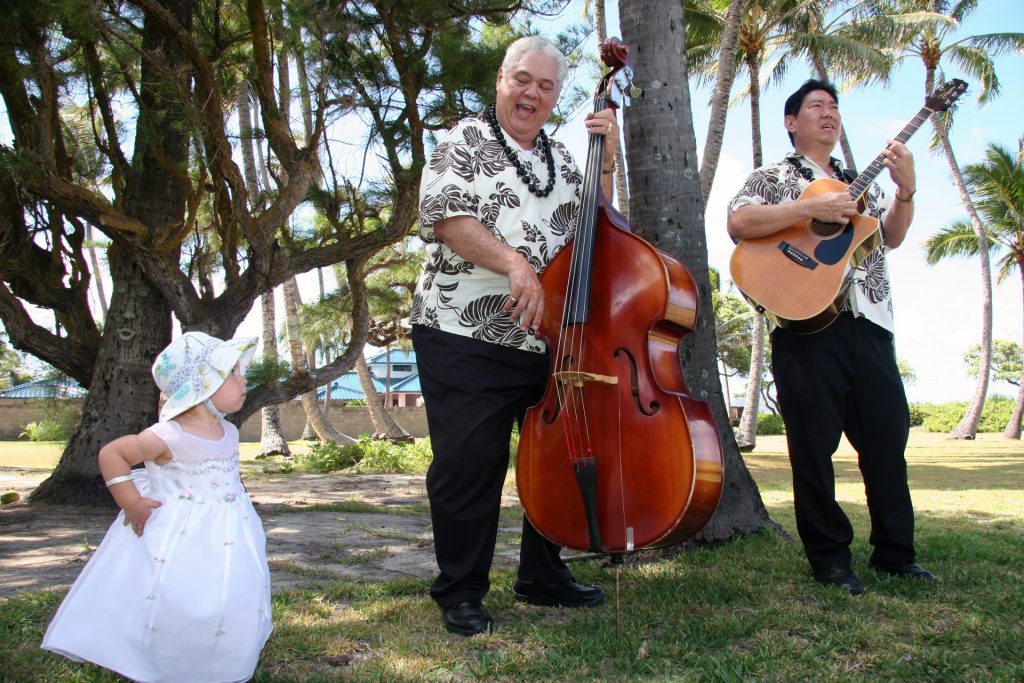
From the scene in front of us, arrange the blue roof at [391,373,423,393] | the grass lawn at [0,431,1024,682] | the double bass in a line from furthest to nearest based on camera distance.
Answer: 1. the blue roof at [391,373,423,393]
2. the double bass
3. the grass lawn at [0,431,1024,682]

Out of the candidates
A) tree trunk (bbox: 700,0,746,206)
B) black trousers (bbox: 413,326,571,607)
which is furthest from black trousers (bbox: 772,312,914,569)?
tree trunk (bbox: 700,0,746,206)

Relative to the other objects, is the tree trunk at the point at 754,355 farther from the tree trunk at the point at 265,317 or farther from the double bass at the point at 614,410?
the double bass at the point at 614,410

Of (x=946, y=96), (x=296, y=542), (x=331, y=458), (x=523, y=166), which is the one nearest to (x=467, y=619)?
(x=523, y=166)

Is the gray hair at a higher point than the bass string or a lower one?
higher

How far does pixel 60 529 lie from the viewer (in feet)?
16.0

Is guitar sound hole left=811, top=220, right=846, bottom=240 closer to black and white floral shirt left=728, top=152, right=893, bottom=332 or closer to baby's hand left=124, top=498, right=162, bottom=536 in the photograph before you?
black and white floral shirt left=728, top=152, right=893, bottom=332

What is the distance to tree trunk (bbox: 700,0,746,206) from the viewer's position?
11586mm

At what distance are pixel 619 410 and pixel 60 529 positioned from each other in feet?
12.9

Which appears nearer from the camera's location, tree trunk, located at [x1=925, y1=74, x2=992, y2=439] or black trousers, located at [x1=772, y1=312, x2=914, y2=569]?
black trousers, located at [x1=772, y1=312, x2=914, y2=569]

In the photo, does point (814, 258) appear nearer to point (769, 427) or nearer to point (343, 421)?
point (343, 421)

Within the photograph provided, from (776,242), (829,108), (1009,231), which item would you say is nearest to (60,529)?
(776,242)

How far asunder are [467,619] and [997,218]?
2560 centimetres

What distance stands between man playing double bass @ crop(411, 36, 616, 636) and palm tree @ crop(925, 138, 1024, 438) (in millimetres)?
21711

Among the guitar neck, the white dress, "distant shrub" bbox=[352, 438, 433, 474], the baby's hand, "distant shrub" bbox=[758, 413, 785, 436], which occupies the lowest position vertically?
"distant shrub" bbox=[758, 413, 785, 436]
